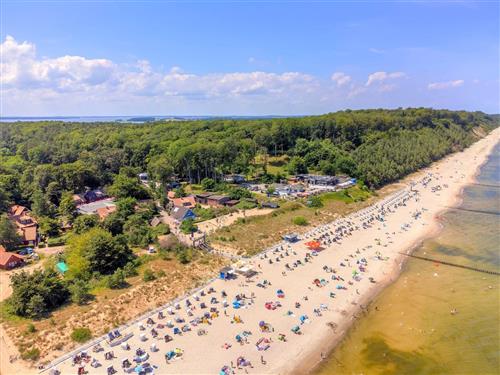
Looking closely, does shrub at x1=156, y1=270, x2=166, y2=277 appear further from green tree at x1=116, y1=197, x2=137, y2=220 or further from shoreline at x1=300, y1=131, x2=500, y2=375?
green tree at x1=116, y1=197, x2=137, y2=220

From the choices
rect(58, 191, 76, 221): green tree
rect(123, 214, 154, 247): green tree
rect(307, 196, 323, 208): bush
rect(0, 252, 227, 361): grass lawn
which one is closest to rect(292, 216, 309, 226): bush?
rect(307, 196, 323, 208): bush

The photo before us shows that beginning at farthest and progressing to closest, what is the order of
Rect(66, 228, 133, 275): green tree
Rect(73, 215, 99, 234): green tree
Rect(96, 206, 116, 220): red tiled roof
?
Rect(96, 206, 116, 220): red tiled roof → Rect(73, 215, 99, 234): green tree → Rect(66, 228, 133, 275): green tree

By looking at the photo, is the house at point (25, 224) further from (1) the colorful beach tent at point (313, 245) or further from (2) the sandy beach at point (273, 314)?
(1) the colorful beach tent at point (313, 245)

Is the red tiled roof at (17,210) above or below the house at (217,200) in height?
below

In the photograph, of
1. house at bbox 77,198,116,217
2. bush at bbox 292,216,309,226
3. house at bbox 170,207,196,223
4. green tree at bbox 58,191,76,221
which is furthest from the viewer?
house at bbox 77,198,116,217

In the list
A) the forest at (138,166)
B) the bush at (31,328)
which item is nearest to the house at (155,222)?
the forest at (138,166)
